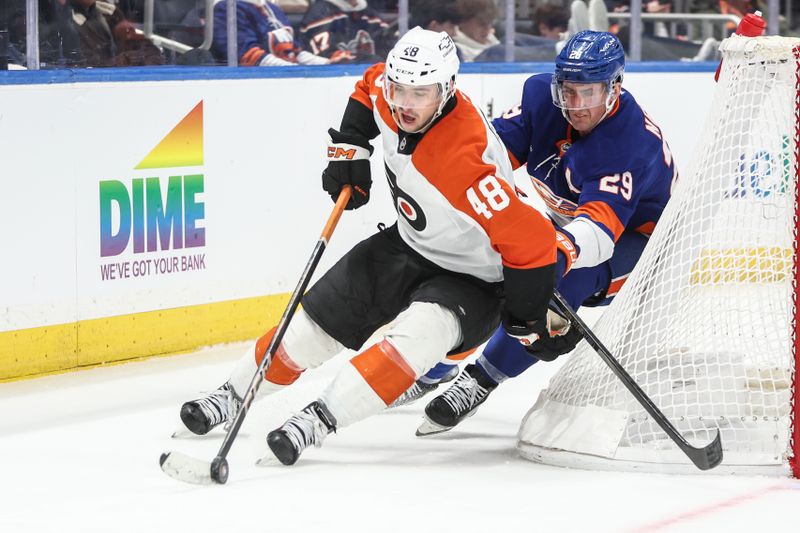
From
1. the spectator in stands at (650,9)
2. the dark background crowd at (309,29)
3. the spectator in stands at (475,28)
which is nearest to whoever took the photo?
the dark background crowd at (309,29)

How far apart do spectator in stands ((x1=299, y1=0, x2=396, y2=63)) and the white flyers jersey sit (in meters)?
1.80

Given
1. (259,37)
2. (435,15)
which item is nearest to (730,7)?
(435,15)

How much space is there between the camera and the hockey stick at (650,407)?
119 inches

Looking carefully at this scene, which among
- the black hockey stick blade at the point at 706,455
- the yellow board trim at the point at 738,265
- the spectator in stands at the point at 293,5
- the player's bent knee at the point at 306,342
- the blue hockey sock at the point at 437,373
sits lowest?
the blue hockey sock at the point at 437,373

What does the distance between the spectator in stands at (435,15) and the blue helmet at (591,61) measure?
2051 millimetres

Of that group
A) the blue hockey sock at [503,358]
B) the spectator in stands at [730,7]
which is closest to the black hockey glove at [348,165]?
the blue hockey sock at [503,358]

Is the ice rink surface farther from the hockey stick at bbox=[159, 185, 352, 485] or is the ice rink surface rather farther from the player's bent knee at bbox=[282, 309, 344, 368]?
the player's bent knee at bbox=[282, 309, 344, 368]

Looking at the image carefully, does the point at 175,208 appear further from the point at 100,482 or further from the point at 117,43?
the point at 100,482

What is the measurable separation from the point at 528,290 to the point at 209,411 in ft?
2.95

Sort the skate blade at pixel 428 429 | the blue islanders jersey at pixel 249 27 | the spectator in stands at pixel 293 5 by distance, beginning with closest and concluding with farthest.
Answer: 1. the skate blade at pixel 428 429
2. the blue islanders jersey at pixel 249 27
3. the spectator in stands at pixel 293 5

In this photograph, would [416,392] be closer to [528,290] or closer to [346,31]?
[528,290]

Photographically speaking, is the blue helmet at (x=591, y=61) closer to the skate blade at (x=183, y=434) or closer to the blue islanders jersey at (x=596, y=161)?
the blue islanders jersey at (x=596, y=161)

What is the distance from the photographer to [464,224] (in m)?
3.12

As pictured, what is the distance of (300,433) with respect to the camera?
303cm
